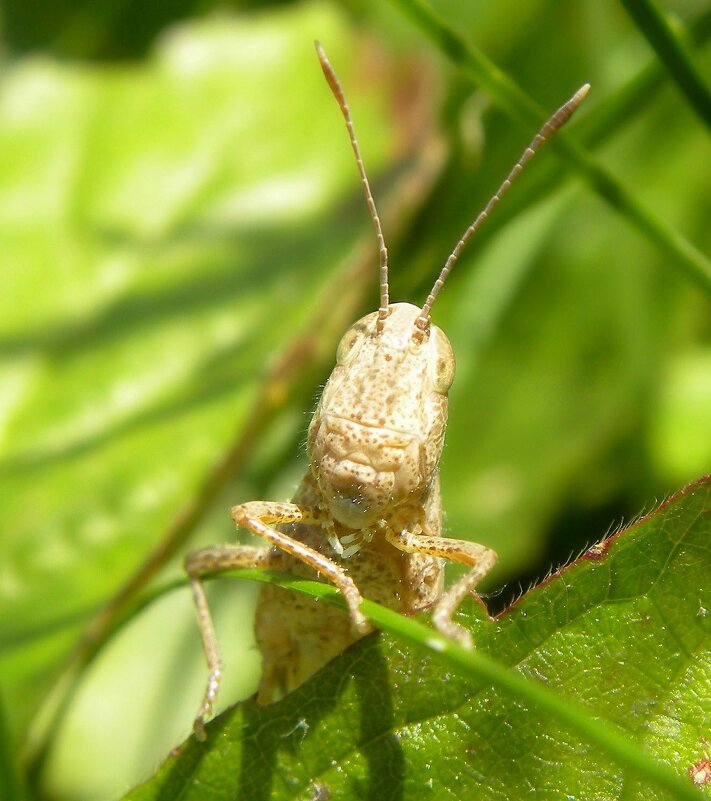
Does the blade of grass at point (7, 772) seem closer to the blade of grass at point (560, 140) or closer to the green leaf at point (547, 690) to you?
the green leaf at point (547, 690)

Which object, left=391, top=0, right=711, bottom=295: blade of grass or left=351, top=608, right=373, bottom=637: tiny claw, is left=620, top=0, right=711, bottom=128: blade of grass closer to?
left=391, top=0, right=711, bottom=295: blade of grass

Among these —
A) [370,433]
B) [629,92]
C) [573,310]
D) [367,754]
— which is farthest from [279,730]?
[573,310]

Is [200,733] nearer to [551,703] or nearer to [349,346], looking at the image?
[551,703]

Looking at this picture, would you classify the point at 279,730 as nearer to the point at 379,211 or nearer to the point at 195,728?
the point at 195,728

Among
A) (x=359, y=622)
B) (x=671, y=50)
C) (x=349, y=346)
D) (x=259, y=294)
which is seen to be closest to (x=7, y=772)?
(x=359, y=622)

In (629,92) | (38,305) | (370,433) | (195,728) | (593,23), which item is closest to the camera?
(195,728)
